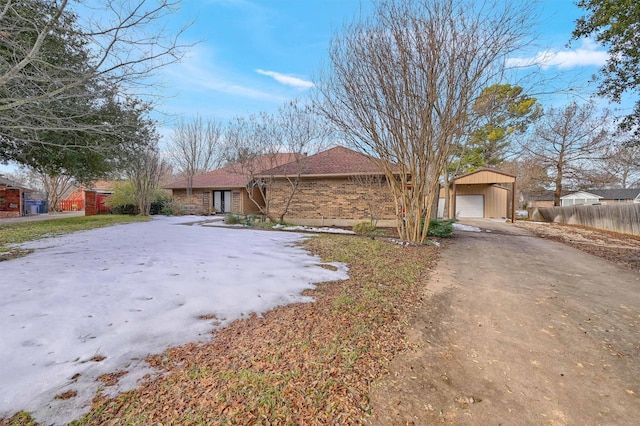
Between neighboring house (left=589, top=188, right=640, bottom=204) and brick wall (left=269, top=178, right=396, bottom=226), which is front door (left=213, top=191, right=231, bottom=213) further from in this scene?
neighboring house (left=589, top=188, right=640, bottom=204)

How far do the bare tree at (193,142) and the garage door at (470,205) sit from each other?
19.5 m

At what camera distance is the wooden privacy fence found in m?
11.3

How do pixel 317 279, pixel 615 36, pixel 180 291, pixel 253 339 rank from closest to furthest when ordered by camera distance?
pixel 253 339, pixel 180 291, pixel 317 279, pixel 615 36

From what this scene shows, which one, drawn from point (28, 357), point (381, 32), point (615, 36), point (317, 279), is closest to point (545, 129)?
point (615, 36)

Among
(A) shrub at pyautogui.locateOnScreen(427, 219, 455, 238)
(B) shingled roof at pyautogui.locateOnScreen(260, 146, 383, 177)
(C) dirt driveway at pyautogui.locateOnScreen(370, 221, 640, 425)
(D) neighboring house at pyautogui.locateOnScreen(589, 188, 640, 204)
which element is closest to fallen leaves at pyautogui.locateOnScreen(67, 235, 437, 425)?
(C) dirt driveway at pyautogui.locateOnScreen(370, 221, 640, 425)

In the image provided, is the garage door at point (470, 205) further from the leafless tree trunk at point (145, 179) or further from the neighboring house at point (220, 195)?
the leafless tree trunk at point (145, 179)

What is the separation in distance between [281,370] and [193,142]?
26289 mm

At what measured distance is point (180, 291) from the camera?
3.87 meters

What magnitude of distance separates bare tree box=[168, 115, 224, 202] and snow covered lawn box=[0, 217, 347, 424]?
65.0 feet

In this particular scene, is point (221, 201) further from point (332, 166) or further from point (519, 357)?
point (519, 357)

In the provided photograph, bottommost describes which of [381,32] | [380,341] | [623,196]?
[380,341]

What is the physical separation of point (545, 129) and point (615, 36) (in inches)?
600

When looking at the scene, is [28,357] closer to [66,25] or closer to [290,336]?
[290,336]

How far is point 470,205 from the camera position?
21.8m
